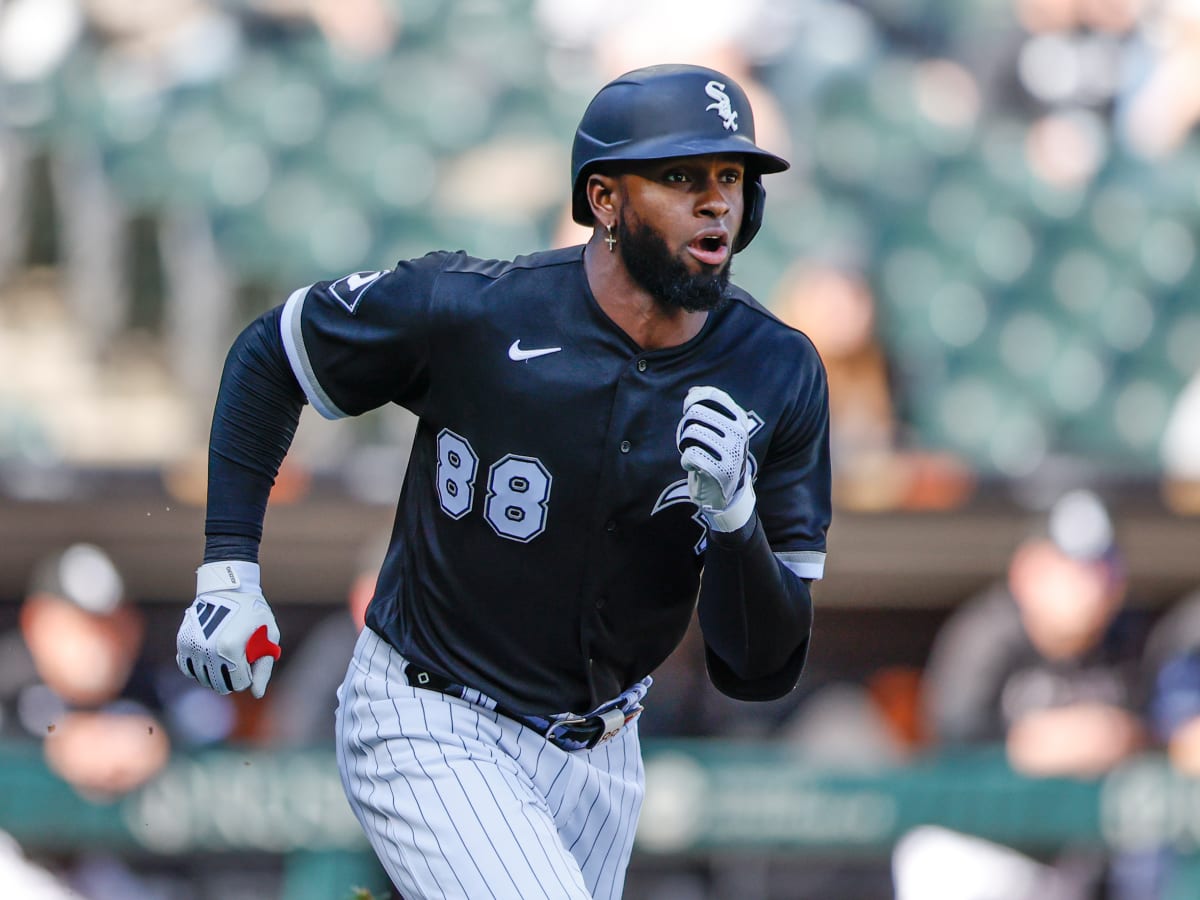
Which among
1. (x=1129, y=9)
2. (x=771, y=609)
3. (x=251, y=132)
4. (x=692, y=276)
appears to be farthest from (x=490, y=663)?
(x=1129, y=9)

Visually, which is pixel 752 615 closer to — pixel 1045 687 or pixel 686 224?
pixel 686 224

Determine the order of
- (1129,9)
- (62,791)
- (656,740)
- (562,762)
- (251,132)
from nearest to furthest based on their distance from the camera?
(562,762)
(62,791)
(656,740)
(251,132)
(1129,9)

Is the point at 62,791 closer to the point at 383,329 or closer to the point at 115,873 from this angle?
the point at 115,873

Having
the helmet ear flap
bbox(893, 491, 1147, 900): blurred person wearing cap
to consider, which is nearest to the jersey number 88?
the helmet ear flap

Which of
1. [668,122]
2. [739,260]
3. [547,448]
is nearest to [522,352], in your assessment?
[547,448]

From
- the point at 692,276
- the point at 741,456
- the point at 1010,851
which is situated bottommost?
the point at 1010,851

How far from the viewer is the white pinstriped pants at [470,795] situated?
232cm

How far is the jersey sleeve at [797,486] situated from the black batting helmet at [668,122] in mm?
253

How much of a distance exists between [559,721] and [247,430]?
65 centimetres

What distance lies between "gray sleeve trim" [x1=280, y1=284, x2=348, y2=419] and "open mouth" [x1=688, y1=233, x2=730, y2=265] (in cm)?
60

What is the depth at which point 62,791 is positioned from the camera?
5.49 meters

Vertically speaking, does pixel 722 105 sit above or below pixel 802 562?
above

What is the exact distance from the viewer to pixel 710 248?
2391mm

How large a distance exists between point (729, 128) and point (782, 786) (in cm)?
377
